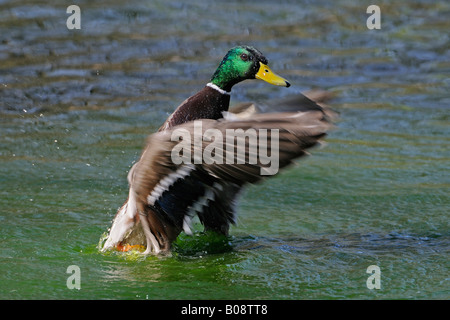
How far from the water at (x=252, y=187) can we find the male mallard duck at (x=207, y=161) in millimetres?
235

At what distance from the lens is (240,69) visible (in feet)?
18.2

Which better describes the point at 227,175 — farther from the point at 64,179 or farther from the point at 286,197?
the point at 64,179

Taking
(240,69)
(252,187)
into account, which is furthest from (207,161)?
(252,187)

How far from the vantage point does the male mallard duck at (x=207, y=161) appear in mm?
4254

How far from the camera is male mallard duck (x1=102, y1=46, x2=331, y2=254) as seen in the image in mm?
4254

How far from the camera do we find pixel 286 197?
6438 mm

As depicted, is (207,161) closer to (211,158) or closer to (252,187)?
(211,158)

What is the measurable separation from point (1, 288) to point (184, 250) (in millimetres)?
1232

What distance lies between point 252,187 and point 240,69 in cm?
138

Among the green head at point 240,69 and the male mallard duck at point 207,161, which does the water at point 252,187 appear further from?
the green head at point 240,69

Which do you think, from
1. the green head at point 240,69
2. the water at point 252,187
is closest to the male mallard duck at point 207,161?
the green head at point 240,69

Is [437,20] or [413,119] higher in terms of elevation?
[437,20]

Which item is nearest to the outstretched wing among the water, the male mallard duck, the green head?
the male mallard duck

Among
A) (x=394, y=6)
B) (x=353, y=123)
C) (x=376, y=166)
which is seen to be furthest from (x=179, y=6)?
(x=376, y=166)
